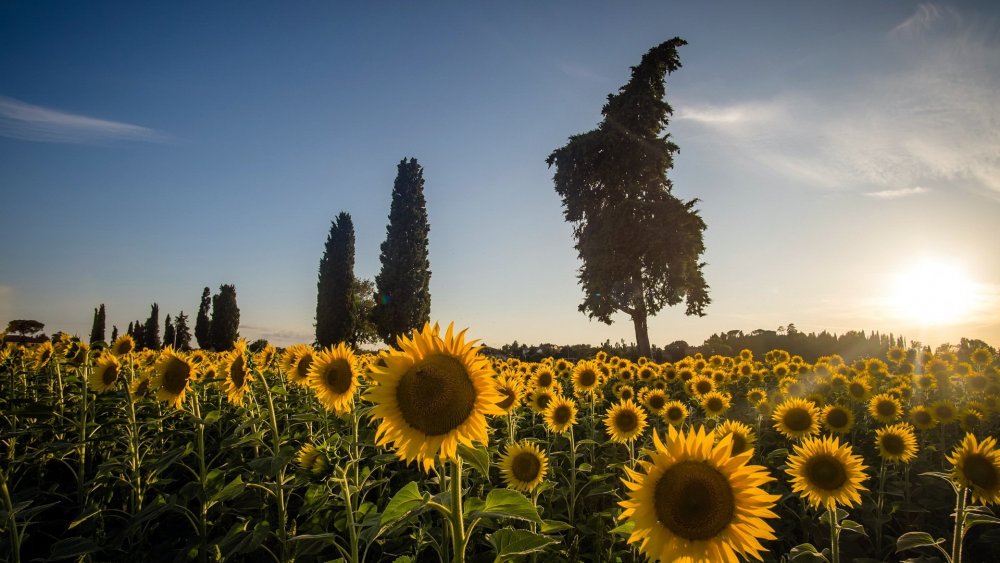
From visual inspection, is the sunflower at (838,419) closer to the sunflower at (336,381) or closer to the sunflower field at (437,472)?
the sunflower field at (437,472)

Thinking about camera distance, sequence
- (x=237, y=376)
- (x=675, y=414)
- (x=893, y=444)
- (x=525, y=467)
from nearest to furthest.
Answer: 1. (x=237, y=376)
2. (x=525, y=467)
3. (x=893, y=444)
4. (x=675, y=414)

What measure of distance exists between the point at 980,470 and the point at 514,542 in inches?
154

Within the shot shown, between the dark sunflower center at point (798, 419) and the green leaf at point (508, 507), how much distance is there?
4.68 meters

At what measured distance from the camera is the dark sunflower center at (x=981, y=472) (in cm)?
346

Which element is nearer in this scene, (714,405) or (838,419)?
(838,419)

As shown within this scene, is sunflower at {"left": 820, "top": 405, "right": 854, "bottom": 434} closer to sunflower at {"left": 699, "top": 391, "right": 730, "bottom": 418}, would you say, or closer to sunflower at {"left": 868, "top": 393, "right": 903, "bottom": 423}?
sunflower at {"left": 868, "top": 393, "right": 903, "bottom": 423}

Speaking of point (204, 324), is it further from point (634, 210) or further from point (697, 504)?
point (697, 504)

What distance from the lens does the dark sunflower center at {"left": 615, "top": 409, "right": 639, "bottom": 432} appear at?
17.2 feet

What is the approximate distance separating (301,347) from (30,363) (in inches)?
242

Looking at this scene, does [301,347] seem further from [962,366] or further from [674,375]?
[962,366]

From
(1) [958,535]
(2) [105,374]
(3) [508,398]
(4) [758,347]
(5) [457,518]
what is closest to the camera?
(5) [457,518]

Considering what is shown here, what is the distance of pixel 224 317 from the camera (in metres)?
42.6

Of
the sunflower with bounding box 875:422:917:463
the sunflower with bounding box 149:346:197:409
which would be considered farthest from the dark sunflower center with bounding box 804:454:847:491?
the sunflower with bounding box 149:346:197:409

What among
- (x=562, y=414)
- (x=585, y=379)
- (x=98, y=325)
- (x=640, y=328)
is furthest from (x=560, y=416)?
(x=98, y=325)
